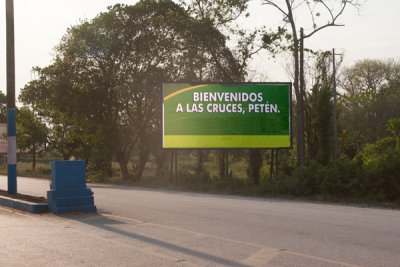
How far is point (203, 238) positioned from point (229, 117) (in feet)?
49.3

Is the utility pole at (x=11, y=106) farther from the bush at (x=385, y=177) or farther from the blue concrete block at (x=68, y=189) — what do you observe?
the bush at (x=385, y=177)

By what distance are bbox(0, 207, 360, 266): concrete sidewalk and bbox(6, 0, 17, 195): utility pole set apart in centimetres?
543

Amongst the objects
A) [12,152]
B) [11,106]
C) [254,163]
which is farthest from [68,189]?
[254,163]

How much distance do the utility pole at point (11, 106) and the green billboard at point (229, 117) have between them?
9.06 m

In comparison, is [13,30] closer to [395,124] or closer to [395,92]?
[395,124]

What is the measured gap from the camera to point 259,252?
7.23 meters

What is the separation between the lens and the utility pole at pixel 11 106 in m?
15.2

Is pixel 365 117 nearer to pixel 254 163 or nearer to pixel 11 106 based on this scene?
pixel 254 163

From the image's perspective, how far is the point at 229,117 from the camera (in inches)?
910

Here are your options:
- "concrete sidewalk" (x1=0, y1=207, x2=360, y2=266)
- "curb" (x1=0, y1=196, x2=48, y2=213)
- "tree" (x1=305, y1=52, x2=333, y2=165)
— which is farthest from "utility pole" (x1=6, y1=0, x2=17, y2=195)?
"tree" (x1=305, y1=52, x2=333, y2=165)

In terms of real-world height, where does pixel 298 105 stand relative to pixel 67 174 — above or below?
above

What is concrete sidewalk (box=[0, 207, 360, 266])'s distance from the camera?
6.66m

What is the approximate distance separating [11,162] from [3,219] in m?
4.84

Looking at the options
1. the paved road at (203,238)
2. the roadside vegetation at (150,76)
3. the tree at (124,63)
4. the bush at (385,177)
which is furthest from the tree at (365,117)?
the paved road at (203,238)
